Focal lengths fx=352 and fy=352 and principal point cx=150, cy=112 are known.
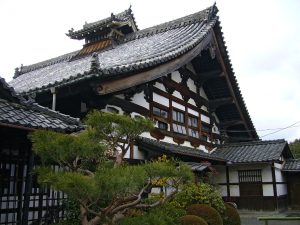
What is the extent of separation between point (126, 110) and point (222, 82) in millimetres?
8478

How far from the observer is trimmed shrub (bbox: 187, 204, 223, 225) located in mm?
10398

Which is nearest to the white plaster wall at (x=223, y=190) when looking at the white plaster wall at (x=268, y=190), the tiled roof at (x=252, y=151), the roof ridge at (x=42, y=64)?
the tiled roof at (x=252, y=151)

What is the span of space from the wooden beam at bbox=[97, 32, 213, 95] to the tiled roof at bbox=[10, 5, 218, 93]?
219mm

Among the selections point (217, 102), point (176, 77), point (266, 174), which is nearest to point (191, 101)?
point (176, 77)

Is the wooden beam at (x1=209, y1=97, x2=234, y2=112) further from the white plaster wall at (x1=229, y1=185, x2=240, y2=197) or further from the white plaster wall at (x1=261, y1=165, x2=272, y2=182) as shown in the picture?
the white plaster wall at (x1=229, y1=185, x2=240, y2=197)

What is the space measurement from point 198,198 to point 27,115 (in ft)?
20.7

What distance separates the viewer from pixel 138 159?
1298 cm

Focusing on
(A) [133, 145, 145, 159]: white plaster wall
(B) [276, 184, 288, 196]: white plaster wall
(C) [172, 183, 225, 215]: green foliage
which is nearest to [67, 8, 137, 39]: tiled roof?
(A) [133, 145, 145, 159]: white plaster wall

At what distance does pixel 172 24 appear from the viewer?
67.5 ft

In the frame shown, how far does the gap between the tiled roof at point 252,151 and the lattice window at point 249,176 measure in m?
0.89

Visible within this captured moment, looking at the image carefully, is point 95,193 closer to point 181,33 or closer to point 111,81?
point 111,81

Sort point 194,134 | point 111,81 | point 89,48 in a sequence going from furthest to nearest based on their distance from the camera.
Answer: point 89,48 → point 194,134 → point 111,81

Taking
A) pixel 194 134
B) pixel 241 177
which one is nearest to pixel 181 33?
pixel 194 134

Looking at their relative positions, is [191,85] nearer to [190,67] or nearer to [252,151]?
[190,67]
